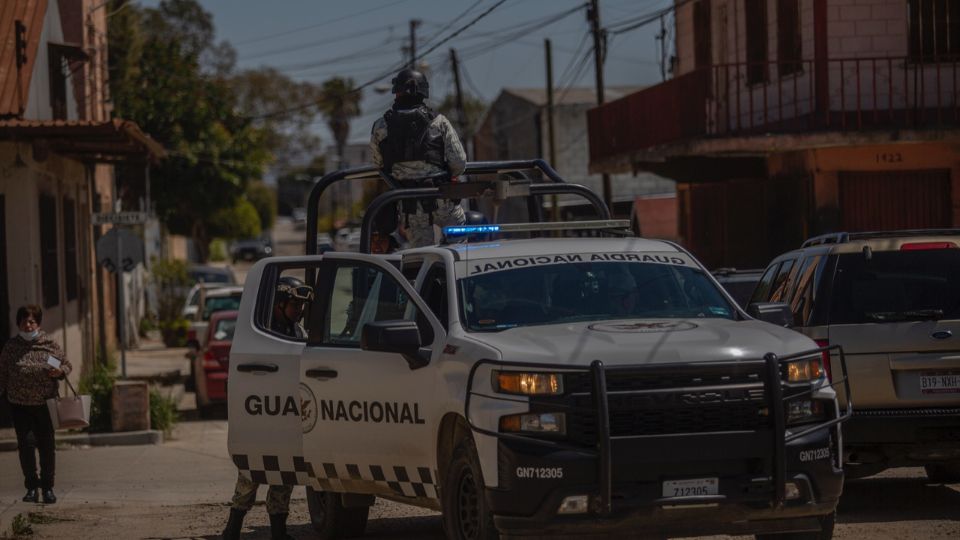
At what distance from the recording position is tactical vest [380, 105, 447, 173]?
1198 centimetres

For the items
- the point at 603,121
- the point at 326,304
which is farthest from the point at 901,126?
the point at 326,304

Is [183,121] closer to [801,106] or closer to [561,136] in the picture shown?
[561,136]

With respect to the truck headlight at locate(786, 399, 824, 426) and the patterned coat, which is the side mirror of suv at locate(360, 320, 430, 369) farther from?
the patterned coat

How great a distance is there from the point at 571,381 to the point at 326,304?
2.44 m

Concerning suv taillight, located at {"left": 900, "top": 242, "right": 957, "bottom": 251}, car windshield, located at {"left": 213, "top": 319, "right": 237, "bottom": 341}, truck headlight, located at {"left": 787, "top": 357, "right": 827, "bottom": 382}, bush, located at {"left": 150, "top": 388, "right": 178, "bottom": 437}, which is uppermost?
suv taillight, located at {"left": 900, "top": 242, "right": 957, "bottom": 251}

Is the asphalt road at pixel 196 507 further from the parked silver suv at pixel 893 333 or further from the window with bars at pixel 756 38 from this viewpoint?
the window with bars at pixel 756 38

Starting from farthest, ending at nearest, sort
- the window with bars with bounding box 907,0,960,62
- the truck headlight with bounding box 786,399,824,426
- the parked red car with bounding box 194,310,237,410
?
the parked red car with bounding box 194,310,237,410 → the window with bars with bounding box 907,0,960,62 → the truck headlight with bounding box 786,399,824,426

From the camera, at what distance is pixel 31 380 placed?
1403cm

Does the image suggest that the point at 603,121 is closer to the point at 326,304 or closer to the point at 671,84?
the point at 671,84

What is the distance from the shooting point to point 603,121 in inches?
1144

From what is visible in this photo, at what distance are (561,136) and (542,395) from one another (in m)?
50.2

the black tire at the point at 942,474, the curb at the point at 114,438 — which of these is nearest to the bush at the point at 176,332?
the curb at the point at 114,438

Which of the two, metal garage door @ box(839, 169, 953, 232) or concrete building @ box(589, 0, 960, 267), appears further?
metal garage door @ box(839, 169, 953, 232)

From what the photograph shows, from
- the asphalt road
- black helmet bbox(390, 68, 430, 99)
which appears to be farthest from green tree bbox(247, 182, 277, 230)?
black helmet bbox(390, 68, 430, 99)
